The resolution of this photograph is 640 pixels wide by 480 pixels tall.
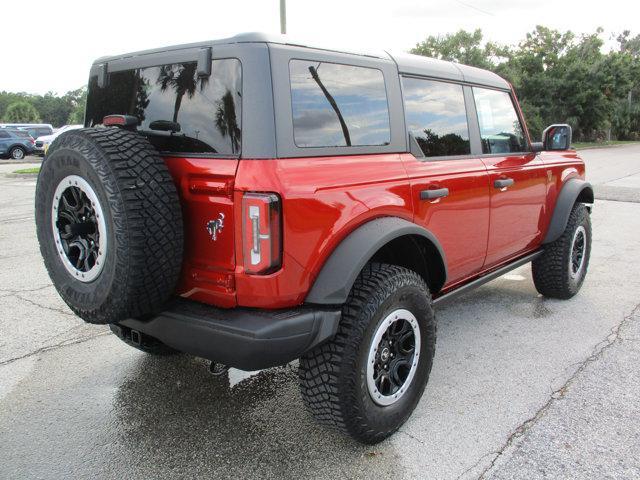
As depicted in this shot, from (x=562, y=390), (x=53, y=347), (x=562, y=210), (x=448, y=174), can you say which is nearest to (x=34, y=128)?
(x=53, y=347)

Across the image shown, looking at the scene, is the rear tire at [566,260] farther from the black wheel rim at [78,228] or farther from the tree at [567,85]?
the tree at [567,85]

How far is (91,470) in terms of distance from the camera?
2.46 metres

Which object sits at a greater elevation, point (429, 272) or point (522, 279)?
point (429, 272)

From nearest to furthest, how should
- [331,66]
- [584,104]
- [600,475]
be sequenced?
[600,475] < [331,66] < [584,104]

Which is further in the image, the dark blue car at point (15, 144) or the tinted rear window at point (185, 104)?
the dark blue car at point (15, 144)

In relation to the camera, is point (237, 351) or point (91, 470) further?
point (91, 470)

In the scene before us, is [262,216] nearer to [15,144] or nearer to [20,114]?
[15,144]

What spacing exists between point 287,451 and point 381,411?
19.8 inches

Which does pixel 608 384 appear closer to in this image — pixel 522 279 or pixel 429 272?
pixel 429 272

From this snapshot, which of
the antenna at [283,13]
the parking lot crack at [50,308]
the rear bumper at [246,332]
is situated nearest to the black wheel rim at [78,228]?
the rear bumper at [246,332]

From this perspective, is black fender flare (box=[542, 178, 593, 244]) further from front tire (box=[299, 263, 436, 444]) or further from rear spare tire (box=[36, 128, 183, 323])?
rear spare tire (box=[36, 128, 183, 323])

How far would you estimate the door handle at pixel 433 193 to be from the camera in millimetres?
2912

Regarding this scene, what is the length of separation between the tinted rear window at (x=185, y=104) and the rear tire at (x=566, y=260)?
3.36 m

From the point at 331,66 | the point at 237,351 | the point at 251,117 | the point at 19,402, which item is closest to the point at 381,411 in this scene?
the point at 237,351
